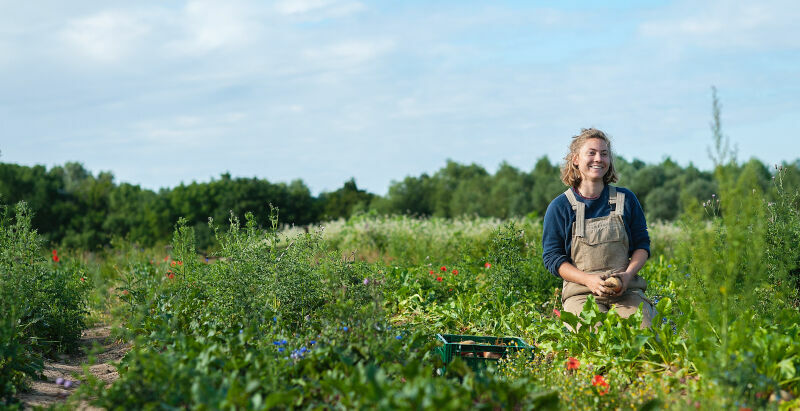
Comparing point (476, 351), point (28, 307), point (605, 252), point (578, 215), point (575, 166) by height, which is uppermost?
point (575, 166)

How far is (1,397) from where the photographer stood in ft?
11.0

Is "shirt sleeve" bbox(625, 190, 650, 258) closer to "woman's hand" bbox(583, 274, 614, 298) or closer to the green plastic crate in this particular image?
"woman's hand" bbox(583, 274, 614, 298)

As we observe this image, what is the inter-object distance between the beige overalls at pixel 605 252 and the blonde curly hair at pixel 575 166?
22 centimetres

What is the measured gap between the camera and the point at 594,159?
4500mm

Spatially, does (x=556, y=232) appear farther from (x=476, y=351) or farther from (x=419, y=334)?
(x=419, y=334)

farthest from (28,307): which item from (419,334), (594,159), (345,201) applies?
(345,201)

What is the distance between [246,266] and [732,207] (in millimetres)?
2952

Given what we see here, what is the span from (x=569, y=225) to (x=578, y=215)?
0.32 feet

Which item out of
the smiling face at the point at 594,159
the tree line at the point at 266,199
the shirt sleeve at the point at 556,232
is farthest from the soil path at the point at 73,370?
the tree line at the point at 266,199

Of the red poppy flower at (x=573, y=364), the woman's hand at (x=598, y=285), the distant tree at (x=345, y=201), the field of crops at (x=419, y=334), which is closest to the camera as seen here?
the field of crops at (x=419, y=334)

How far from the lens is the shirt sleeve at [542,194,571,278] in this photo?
15.1 feet

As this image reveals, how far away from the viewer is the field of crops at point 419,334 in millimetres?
2707

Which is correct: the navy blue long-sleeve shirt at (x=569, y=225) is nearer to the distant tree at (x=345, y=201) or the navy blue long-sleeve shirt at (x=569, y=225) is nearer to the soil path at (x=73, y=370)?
the soil path at (x=73, y=370)

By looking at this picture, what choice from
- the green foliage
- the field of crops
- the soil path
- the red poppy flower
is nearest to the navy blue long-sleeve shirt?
the field of crops
